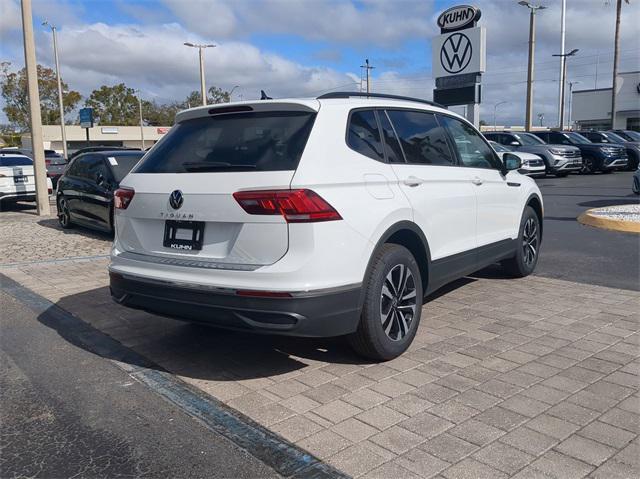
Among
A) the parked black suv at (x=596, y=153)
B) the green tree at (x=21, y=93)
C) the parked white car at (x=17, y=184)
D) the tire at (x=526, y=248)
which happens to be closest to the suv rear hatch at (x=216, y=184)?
the tire at (x=526, y=248)

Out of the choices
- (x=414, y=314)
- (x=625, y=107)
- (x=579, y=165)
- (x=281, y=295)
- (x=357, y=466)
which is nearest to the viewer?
(x=357, y=466)

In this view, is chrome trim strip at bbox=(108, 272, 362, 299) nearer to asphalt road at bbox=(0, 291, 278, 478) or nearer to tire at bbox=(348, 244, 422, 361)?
tire at bbox=(348, 244, 422, 361)

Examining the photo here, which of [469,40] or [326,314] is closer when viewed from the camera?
[326,314]

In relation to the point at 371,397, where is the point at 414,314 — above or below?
above

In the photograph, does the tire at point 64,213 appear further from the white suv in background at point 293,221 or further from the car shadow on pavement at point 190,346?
the white suv in background at point 293,221

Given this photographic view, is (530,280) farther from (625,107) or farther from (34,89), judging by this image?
(625,107)

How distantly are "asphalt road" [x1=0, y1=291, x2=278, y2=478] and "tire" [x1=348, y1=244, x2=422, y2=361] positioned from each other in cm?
129

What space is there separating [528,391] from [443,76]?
10.1m

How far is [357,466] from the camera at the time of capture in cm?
300

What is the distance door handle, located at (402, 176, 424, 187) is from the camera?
450 cm

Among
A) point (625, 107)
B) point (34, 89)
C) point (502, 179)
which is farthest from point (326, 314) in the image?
point (625, 107)

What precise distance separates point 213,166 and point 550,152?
→ 20.8m

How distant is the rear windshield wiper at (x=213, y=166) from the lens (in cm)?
384

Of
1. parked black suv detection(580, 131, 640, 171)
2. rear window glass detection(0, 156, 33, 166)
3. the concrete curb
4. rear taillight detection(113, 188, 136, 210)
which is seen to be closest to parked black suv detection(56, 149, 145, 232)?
rear taillight detection(113, 188, 136, 210)
